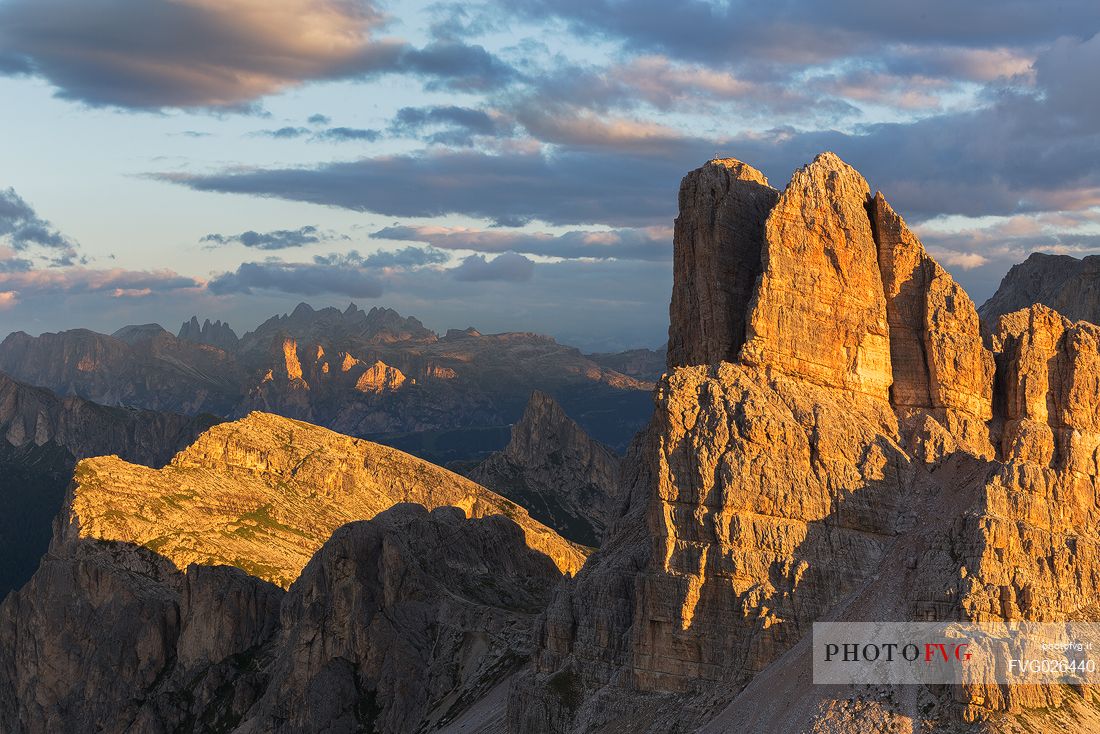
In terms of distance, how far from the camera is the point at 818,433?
149875 mm

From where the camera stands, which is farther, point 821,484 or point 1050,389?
point 1050,389

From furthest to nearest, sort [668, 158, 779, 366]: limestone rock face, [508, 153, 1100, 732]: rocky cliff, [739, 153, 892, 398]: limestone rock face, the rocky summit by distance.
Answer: [668, 158, 779, 366]: limestone rock face < [739, 153, 892, 398]: limestone rock face < [508, 153, 1100, 732]: rocky cliff < the rocky summit

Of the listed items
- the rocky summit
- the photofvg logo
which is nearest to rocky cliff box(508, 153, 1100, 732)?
the rocky summit

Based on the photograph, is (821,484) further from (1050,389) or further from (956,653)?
(1050,389)

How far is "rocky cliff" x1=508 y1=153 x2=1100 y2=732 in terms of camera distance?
135m

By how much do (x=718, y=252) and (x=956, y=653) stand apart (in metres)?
59.7

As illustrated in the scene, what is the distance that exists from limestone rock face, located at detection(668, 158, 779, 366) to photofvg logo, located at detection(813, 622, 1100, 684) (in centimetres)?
4283

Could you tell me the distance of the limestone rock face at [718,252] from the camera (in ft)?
549

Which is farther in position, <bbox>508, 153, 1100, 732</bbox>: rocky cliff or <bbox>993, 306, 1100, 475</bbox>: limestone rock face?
<bbox>993, 306, 1100, 475</bbox>: limestone rock face

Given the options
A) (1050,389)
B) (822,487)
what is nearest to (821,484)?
(822,487)

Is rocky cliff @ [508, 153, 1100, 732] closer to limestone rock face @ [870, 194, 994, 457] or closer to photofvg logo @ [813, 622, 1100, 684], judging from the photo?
limestone rock face @ [870, 194, 994, 457]

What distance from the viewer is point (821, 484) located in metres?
148

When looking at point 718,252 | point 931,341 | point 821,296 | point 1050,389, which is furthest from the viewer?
point 718,252

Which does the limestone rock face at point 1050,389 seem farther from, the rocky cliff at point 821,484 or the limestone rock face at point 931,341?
the limestone rock face at point 931,341
